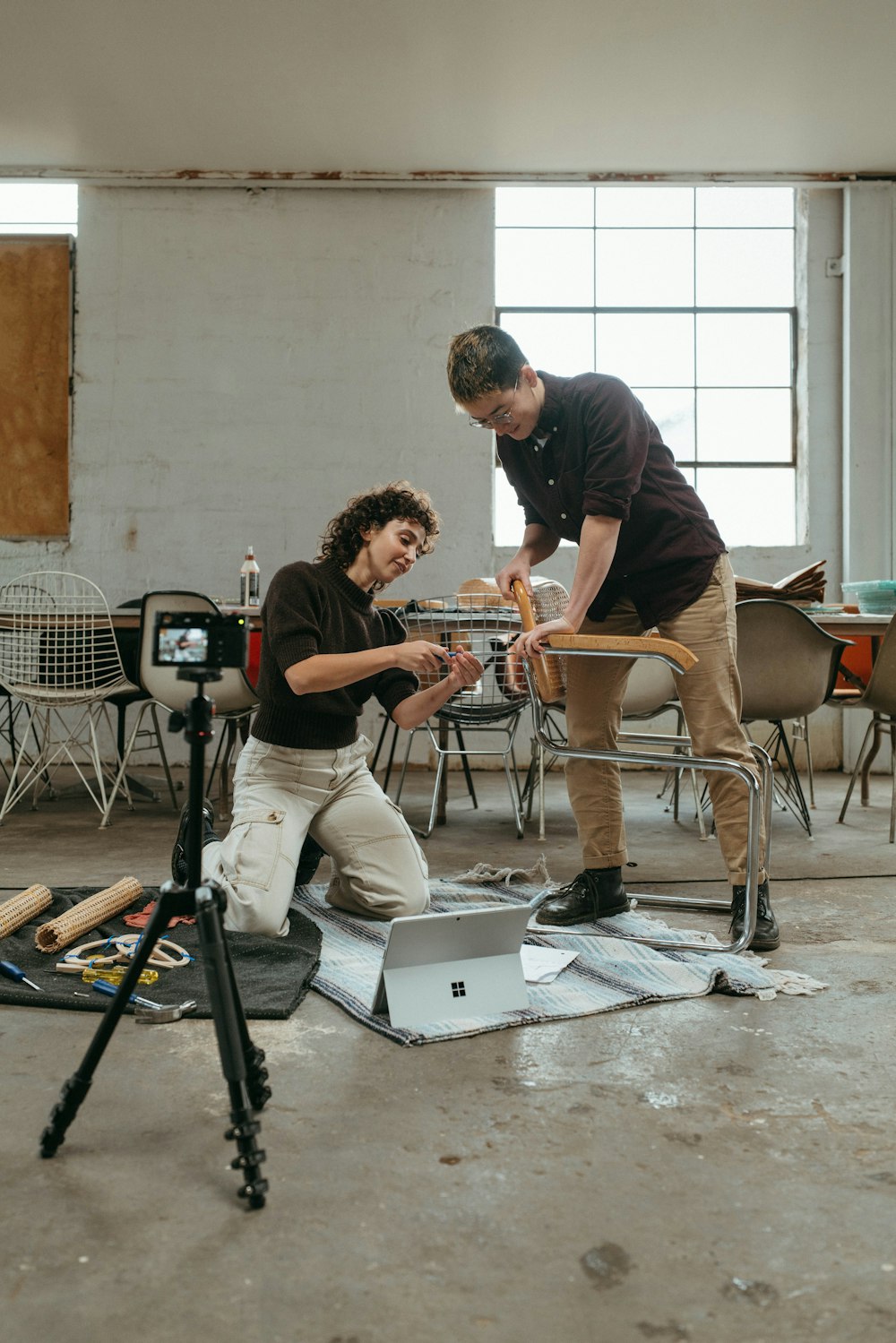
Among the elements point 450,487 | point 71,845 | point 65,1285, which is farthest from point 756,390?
point 65,1285

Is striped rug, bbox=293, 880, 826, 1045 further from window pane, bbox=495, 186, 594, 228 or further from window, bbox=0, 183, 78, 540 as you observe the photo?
window pane, bbox=495, 186, 594, 228

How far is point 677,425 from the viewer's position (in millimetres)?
6617

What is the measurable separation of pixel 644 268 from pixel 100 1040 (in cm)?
634

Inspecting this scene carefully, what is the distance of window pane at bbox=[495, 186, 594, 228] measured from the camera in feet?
21.7

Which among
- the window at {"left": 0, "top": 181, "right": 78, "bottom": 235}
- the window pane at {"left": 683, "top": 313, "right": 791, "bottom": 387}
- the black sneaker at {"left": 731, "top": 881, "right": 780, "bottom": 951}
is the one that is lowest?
the black sneaker at {"left": 731, "top": 881, "right": 780, "bottom": 951}

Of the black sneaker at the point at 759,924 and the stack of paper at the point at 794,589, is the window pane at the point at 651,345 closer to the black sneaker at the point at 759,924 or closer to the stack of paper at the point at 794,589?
the stack of paper at the point at 794,589

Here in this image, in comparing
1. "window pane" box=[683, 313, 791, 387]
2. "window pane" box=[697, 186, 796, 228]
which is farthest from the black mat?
"window pane" box=[697, 186, 796, 228]

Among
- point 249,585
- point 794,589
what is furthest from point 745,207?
point 249,585

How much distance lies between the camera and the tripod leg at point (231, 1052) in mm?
1268

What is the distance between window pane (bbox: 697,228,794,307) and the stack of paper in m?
2.96

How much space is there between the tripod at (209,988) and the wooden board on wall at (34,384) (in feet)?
18.3

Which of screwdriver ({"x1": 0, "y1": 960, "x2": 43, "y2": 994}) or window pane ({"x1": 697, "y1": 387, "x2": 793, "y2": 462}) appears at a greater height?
window pane ({"x1": 697, "y1": 387, "x2": 793, "y2": 462})

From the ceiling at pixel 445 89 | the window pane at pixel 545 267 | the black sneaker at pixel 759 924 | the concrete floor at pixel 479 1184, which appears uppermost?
the ceiling at pixel 445 89

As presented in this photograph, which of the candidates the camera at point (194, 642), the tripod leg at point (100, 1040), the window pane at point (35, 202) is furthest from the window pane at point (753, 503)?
the tripod leg at point (100, 1040)
